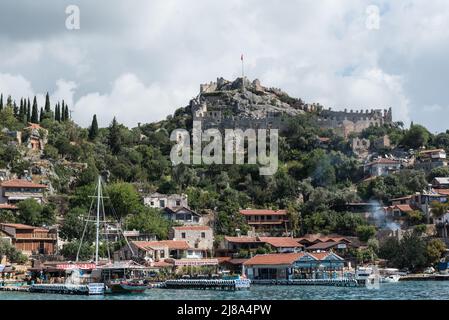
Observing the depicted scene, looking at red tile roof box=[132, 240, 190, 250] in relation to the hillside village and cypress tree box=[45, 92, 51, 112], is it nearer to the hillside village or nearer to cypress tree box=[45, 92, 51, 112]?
the hillside village

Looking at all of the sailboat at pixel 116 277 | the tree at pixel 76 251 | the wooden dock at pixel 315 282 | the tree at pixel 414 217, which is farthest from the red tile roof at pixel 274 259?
the tree at pixel 414 217

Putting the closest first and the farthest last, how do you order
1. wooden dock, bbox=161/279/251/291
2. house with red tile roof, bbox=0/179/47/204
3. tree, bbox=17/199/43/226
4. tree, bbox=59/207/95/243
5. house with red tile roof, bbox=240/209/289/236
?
wooden dock, bbox=161/279/251/291 < tree, bbox=59/207/95/243 < tree, bbox=17/199/43/226 < house with red tile roof, bbox=0/179/47/204 < house with red tile roof, bbox=240/209/289/236

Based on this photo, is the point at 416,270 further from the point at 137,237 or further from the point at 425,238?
the point at 137,237

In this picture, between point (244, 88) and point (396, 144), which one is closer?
point (396, 144)

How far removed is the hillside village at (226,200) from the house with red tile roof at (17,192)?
0.10m

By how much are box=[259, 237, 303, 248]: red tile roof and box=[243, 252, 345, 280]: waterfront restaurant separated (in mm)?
4326

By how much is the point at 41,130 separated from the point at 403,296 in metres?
49.3

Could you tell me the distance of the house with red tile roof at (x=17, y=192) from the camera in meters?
66.2

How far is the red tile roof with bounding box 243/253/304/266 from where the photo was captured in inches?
2304

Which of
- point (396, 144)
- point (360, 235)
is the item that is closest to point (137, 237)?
point (360, 235)

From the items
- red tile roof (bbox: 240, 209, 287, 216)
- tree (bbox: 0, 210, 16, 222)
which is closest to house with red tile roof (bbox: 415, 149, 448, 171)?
red tile roof (bbox: 240, 209, 287, 216)

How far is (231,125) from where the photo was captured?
9844 centimetres
